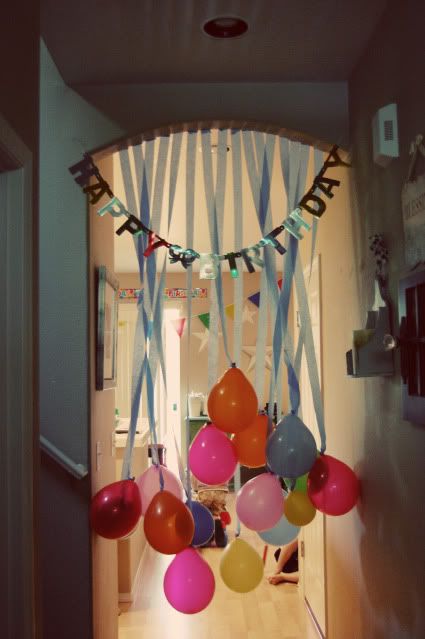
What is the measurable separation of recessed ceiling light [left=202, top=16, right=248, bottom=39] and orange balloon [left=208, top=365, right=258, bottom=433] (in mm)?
1108

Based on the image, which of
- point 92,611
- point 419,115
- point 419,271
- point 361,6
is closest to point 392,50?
point 361,6

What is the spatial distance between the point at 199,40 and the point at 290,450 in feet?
4.49

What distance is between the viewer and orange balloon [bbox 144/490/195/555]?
2004 millimetres

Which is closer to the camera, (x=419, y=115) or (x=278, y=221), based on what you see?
(x=419, y=115)

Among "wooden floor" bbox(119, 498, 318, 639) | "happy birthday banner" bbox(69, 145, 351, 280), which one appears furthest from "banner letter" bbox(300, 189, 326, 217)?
"wooden floor" bbox(119, 498, 318, 639)

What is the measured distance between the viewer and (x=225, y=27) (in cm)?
193

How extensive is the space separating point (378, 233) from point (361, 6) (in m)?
0.68

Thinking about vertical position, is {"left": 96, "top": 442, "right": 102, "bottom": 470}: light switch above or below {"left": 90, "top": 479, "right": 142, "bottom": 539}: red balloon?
above

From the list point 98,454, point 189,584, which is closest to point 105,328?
point 98,454

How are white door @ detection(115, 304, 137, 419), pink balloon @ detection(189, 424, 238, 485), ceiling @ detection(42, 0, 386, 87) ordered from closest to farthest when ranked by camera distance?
ceiling @ detection(42, 0, 386, 87)
pink balloon @ detection(189, 424, 238, 485)
white door @ detection(115, 304, 137, 419)

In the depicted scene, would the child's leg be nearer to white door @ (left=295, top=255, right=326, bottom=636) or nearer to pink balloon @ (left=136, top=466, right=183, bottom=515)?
white door @ (left=295, top=255, right=326, bottom=636)

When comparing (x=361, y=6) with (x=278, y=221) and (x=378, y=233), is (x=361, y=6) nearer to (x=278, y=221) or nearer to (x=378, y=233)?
(x=378, y=233)

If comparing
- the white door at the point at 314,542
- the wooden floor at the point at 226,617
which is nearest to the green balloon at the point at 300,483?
the white door at the point at 314,542

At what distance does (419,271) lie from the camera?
161 centimetres
